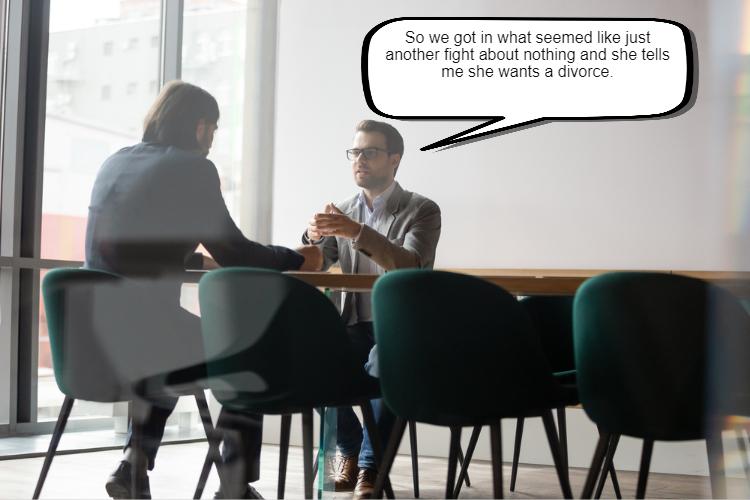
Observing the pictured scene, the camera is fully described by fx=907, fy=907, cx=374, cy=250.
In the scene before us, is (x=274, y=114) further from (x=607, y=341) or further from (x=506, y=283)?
(x=607, y=341)

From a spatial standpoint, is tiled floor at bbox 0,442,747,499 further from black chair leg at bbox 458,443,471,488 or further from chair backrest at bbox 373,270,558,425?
chair backrest at bbox 373,270,558,425

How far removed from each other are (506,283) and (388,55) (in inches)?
40.1

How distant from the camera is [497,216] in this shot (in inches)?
124

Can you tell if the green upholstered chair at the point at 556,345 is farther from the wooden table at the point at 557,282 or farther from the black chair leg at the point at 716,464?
the black chair leg at the point at 716,464

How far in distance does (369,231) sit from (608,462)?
3.26ft

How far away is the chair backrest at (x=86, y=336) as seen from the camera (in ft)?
8.49

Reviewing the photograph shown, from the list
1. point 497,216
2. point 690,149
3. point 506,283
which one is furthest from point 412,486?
point 690,149

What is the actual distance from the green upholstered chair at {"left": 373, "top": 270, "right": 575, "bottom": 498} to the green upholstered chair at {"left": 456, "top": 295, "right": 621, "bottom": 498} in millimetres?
36

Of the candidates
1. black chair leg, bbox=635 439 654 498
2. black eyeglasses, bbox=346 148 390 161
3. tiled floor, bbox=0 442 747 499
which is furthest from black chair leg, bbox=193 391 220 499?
black chair leg, bbox=635 439 654 498

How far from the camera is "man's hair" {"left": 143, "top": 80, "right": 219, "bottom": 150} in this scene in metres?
2.75

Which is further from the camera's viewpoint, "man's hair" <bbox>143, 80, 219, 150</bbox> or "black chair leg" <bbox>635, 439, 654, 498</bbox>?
"man's hair" <bbox>143, 80, 219, 150</bbox>

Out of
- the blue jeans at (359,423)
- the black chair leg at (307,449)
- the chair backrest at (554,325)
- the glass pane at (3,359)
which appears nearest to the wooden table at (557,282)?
the chair backrest at (554,325)

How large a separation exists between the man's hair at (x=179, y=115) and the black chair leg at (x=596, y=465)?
4.79 ft

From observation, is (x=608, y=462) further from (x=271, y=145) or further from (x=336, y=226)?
(x=271, y=145)
